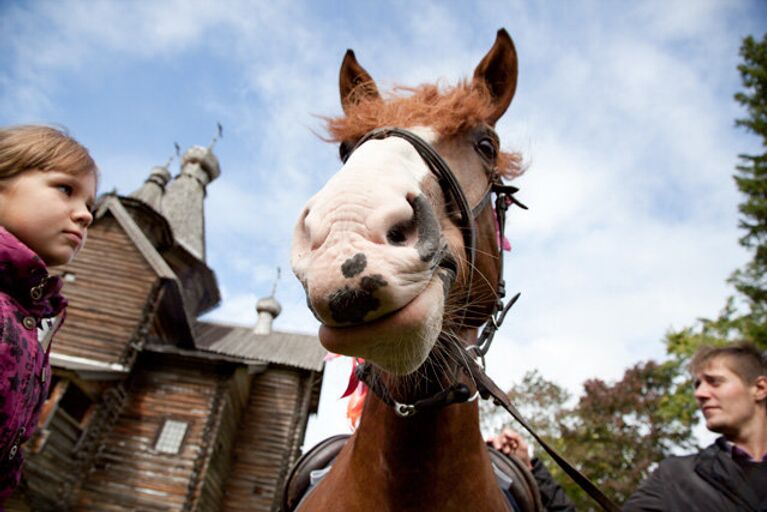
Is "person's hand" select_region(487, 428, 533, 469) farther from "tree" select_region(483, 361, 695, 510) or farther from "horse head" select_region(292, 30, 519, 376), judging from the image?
"tree" select_region(483, 361, 695, 510)

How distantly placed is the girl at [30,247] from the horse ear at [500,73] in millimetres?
2015

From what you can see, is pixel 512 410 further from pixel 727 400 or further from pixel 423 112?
pixel 727 400

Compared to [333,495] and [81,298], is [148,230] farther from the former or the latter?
[333,495]

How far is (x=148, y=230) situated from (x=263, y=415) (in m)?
10.6

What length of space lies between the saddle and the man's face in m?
1.46

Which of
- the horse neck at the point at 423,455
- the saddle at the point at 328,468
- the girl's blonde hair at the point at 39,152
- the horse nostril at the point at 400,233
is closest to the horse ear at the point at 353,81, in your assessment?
the girl's blonde hair at the point at 39,152

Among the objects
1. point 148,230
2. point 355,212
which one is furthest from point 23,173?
point 148,230

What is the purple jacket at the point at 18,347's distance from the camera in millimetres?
1603

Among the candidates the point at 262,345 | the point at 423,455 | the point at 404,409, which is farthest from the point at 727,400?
the point at 262,345

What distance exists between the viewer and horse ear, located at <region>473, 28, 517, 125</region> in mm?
2391

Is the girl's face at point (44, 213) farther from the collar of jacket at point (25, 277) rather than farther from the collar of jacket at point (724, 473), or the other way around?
the collar of jacket at point (724, 473)

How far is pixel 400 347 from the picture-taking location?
48.4 inches

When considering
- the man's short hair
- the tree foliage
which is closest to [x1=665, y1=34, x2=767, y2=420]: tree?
the tree foliage

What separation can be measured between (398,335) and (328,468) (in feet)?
5.93
